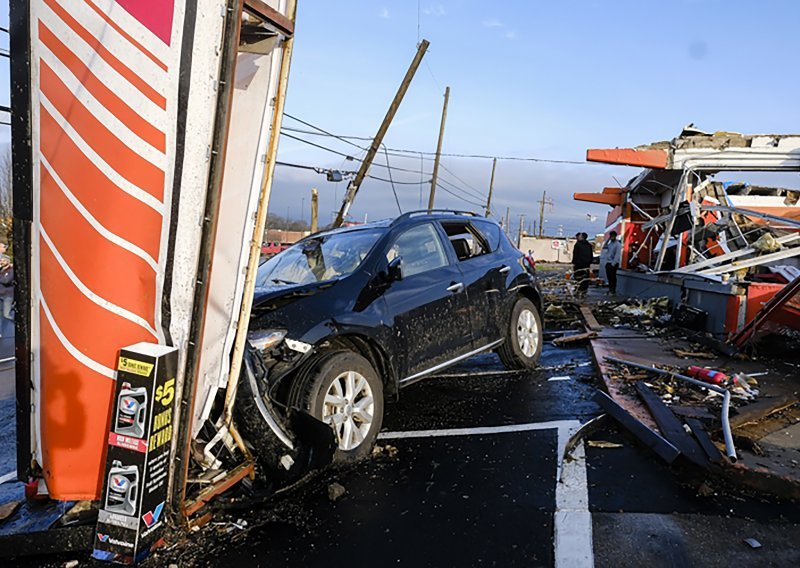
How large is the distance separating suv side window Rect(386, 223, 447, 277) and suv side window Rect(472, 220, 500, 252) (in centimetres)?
98

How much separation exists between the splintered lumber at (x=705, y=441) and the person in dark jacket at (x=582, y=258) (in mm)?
13743

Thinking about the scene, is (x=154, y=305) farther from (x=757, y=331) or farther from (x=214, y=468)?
(x=757, y=331)

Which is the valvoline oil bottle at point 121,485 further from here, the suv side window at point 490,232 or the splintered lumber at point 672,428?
the suv side window at point 490,232

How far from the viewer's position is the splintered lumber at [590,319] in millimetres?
8887

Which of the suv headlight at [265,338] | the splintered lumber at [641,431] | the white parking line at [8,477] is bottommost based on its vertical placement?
the white parking line at [8,477]

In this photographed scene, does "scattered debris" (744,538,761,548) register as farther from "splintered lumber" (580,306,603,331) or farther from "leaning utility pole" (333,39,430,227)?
"leaning utility pole" (333,39,430,227)

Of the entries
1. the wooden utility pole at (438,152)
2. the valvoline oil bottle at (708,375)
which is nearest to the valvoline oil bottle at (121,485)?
the valvoline oil bottle at (708,375)

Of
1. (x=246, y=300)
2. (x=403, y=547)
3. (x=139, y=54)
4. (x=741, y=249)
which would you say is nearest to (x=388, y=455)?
(x=403, y=547)

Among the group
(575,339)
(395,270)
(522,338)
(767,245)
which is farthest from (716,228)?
(395,270)

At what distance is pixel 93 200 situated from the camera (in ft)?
Answer: 8.18

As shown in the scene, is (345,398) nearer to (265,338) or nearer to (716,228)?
(265,338)

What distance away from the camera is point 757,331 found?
6.35 meters

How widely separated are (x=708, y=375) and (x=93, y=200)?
5.26 meters

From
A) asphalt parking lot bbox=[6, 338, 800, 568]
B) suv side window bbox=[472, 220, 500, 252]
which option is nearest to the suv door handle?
suv side window bbox=[472, 220, 500, 252]
